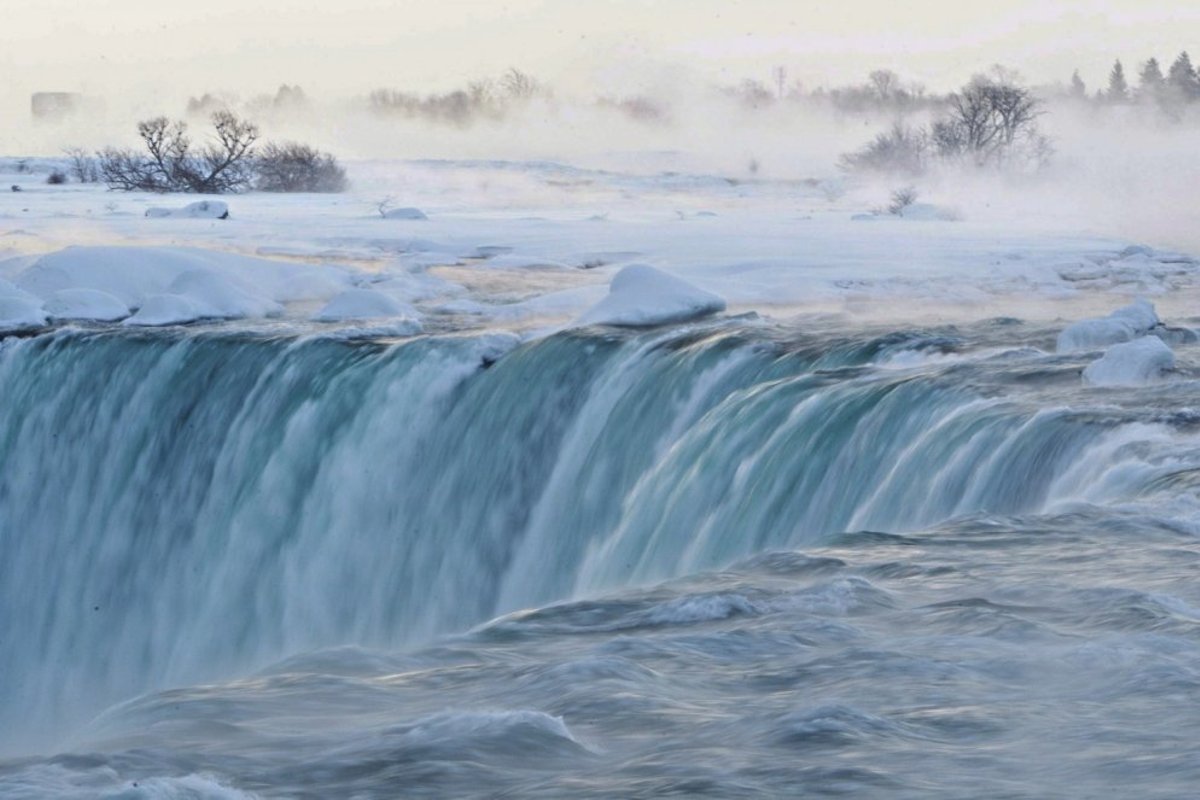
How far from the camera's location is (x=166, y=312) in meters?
17.5

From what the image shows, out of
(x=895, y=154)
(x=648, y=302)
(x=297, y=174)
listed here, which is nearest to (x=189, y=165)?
(x=297, y=174)

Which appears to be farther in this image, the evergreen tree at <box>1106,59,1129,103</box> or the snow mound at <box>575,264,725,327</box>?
the evergreen tree at <box>1106,59,1129,103</box>

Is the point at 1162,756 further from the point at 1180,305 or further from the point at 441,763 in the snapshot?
the point at 1180,305

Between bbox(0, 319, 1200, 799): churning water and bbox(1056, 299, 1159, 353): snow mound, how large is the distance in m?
0.26

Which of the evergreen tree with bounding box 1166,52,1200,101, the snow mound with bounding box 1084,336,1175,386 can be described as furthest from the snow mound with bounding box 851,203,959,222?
the evergreen tree with bounding box 1166,52,1200,101

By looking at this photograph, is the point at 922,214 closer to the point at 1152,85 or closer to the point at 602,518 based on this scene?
the point at 602,518

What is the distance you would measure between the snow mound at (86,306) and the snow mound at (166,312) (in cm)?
44

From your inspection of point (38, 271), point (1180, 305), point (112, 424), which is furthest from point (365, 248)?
point (1180, 305)

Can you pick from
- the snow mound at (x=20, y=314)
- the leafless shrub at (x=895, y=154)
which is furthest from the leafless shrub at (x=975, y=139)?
the snow mound at (x=20, y=314)

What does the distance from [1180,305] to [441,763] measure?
1225 centimetres

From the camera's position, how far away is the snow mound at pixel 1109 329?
511 inches

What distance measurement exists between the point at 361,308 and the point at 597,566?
666 centimetres

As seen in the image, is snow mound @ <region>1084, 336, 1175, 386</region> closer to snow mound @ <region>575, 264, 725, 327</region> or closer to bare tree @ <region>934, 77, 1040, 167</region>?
snow mound @ <region>575, 264, 725, 327</region>

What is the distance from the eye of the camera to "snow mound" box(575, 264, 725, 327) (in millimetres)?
15203
